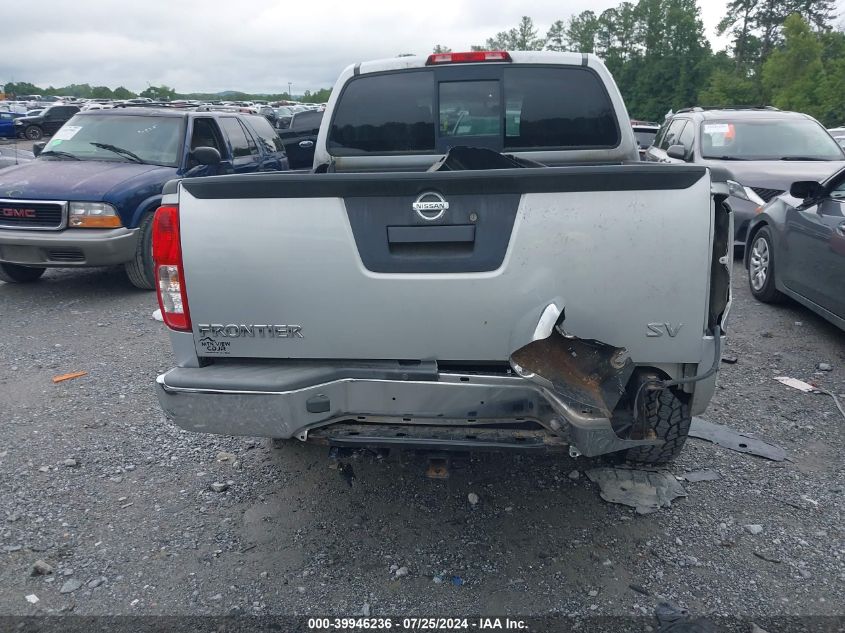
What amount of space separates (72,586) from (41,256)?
209 inches

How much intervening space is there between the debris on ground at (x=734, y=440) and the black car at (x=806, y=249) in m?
1.90

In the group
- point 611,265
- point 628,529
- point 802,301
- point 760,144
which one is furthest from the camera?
point 760,144

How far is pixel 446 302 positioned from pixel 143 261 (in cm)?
595

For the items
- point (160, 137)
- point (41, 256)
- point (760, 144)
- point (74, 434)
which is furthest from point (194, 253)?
point (760, 144)

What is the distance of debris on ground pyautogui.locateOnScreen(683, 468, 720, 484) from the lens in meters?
3.85

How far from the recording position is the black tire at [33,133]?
3581 cm

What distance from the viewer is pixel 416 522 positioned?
3498 millimetres

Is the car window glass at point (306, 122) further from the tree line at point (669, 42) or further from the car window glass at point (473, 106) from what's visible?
the tree line at point (669, 42)

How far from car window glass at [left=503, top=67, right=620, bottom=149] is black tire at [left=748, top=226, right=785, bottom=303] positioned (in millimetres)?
3273

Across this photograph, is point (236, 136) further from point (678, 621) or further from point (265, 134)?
point (678, 621)

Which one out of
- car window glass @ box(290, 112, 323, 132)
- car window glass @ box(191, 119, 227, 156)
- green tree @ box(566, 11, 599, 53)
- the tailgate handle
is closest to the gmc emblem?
car window glass @ box(191, 119, 227, 156)

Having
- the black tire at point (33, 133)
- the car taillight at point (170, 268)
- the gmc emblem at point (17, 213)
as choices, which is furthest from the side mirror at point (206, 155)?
the black tire at point (33, 133)

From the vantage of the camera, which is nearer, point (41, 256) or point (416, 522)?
point (416, 522)

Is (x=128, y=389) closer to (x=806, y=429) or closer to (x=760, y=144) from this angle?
(x=806, y=429)
